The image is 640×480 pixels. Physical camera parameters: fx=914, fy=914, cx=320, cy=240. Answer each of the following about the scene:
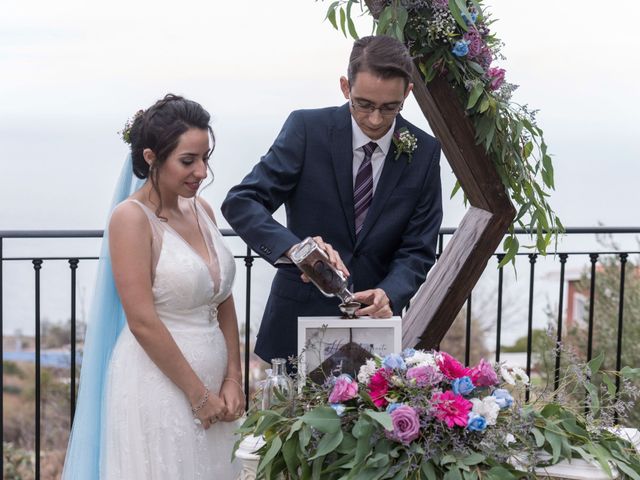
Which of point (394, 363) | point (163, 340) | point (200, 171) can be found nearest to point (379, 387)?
point (394, 363)

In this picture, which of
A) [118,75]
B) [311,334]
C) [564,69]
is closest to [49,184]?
[118,75]

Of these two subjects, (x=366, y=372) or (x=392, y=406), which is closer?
(x=392, y=406)

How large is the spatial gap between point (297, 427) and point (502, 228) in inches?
62.4

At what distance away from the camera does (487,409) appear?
1.85m

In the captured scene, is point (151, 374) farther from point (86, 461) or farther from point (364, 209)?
point (364, 209)

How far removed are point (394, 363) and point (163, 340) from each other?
72cm

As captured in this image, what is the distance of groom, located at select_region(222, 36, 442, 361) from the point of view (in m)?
2.50

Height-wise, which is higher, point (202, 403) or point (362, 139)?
point (362, 139)

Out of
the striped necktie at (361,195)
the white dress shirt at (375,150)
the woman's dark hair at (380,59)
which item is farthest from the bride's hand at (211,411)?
the woman's dark hair at (380,59)

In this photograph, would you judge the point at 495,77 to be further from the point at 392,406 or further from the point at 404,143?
the point at 392,406

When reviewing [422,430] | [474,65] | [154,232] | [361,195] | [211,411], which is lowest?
[211,411]

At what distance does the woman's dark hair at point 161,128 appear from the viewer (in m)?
2.40

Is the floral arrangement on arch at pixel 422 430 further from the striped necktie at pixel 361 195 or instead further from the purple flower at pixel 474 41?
the purple flower at pixel 474 41

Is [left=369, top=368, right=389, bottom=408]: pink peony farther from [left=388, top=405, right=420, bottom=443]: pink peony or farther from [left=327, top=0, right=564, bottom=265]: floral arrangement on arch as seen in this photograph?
[left=327, top=0, right=564, bottom=265]: floral arrangement on arch
